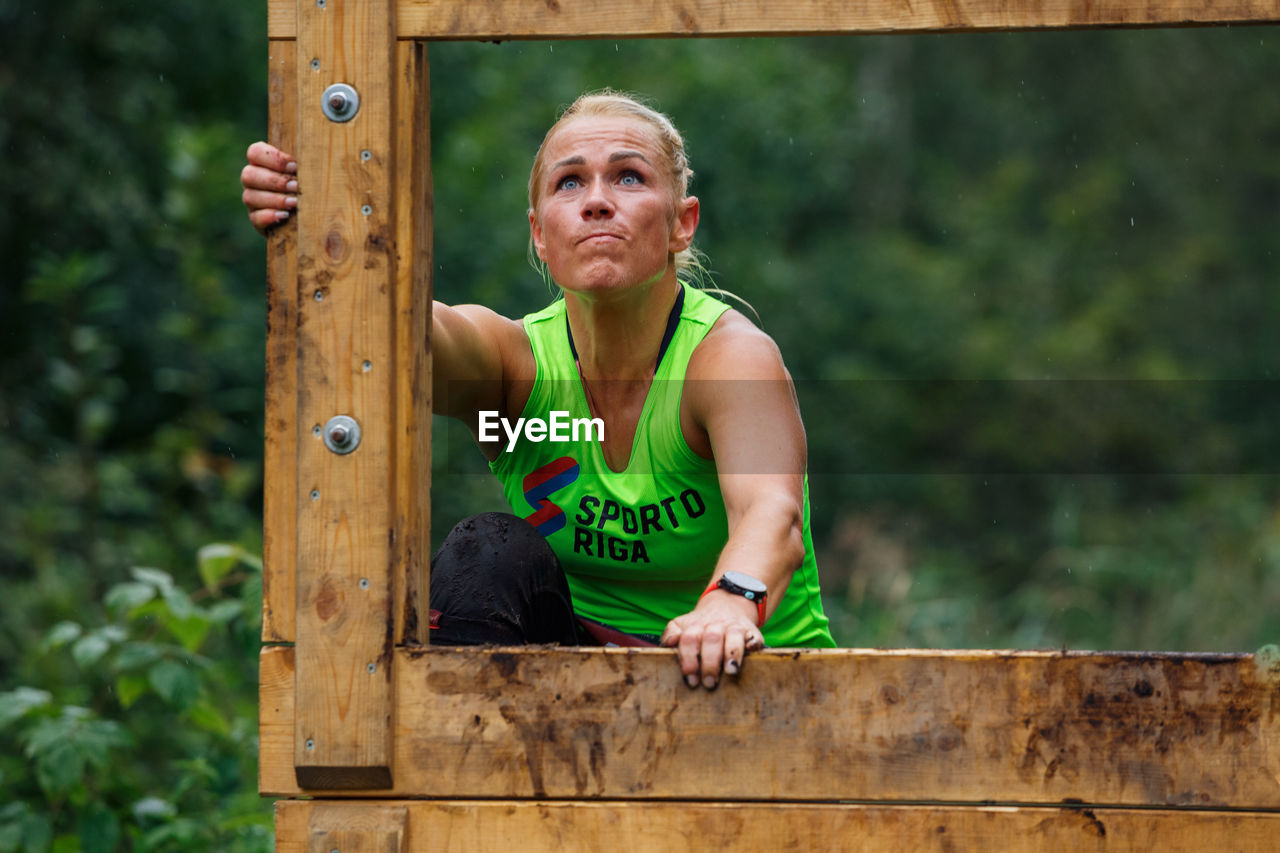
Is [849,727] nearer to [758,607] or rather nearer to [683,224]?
[758,607]

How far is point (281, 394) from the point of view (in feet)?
7.09

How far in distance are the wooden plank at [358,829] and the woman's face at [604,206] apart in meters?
0.98

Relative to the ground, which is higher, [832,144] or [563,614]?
[832,144]

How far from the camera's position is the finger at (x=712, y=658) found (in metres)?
2.00

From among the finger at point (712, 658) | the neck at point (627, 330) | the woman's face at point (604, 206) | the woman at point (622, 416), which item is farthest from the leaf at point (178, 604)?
the finger at point (712, 658)

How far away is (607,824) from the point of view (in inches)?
79.7

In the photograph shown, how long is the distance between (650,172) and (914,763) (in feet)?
3.89

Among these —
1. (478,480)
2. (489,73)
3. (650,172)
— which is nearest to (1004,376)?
(489,73)

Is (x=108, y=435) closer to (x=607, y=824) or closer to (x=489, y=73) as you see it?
(x=489, y=73)

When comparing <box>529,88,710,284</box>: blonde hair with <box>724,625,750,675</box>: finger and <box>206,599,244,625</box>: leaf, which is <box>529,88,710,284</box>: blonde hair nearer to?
<box>724,625,750,675</box>: finger

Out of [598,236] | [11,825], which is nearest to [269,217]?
[598,236]

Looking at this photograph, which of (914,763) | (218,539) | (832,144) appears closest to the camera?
(914,763)

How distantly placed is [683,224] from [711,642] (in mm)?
1069

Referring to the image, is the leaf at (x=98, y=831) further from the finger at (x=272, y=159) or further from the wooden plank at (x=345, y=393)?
the finger at (x=272, y=159)
